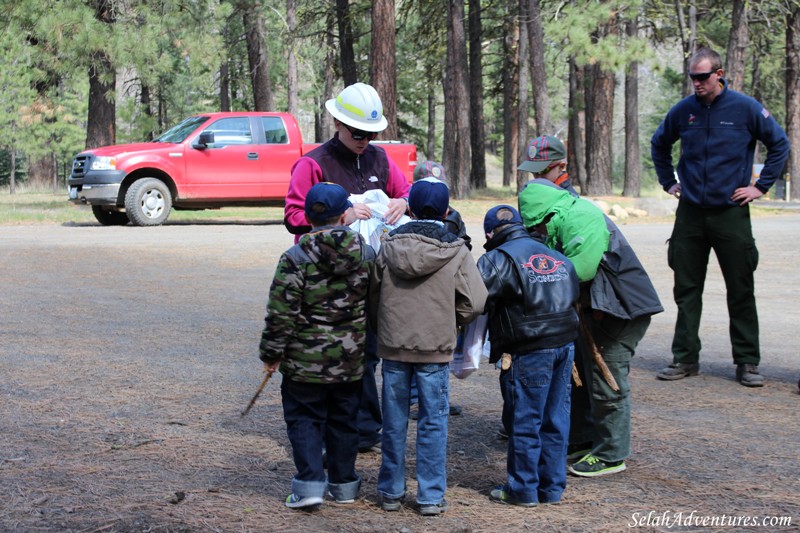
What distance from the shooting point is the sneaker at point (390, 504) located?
14.3ft

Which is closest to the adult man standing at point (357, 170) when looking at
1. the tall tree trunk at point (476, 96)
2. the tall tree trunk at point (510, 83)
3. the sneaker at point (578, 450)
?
the sneaker at point (578, 450)

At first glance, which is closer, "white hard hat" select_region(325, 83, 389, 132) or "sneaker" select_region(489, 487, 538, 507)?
"sneaker" select_region(489, 487, 538, 507)

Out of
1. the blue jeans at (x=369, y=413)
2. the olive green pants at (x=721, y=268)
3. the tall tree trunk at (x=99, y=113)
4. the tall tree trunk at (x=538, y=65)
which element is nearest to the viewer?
the blue jeans at (x=369, y=413)

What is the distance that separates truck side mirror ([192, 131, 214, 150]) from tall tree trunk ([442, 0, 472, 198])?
10099 mm

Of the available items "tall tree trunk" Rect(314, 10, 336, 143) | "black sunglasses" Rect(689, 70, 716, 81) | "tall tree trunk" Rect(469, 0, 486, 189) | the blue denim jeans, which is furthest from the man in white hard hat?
"tall tree trunk" Rect(469, 0, 486, 189)

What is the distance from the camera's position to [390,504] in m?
4.35

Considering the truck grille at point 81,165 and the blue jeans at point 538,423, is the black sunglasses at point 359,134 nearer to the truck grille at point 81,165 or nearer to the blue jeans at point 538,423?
the blue jeans at point 538,423

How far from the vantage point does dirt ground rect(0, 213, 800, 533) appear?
421cm

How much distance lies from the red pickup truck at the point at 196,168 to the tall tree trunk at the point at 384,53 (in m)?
3.34

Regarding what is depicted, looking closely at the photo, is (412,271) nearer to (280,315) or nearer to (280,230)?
(280,315)

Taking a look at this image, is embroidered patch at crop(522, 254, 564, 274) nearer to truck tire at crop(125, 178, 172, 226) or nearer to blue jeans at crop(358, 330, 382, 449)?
blue jeans at crop(358, 330, 382, 449)

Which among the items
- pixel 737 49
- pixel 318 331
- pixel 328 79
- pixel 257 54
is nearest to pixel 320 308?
pixel 318 331

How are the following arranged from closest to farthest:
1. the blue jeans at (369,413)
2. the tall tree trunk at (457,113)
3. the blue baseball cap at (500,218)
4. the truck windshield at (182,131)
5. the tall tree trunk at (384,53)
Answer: the blue baseball cap at (500,218), the blue jeans at (369,413), the truck windshield at (182,131), the tall tree trunk at (384,53), the tall tree trunk at (457,113)

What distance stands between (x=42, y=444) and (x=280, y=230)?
13.4 metres
